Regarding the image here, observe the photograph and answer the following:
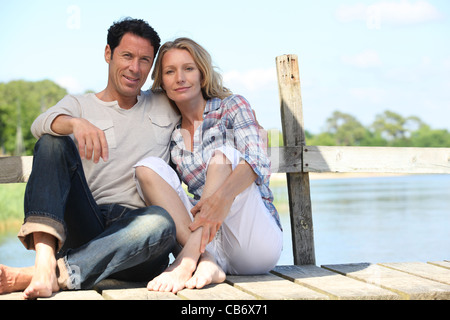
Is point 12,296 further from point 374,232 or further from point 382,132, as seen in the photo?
point 382,132

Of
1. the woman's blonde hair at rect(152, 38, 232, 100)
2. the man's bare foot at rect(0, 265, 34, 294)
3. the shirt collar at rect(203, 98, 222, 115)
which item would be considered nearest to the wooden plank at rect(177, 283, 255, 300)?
the man's bare foot at rect(0, 265, 34, 294)

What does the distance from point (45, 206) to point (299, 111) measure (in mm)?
1731

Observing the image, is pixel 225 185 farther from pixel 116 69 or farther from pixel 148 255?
pixel 116 69

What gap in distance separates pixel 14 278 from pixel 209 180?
85 cm

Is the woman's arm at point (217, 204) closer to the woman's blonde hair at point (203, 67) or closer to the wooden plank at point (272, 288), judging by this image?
the wooden plank at point (272, 288)

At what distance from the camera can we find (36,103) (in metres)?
43.3

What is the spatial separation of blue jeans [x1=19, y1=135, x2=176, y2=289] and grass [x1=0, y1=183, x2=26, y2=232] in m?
15.0

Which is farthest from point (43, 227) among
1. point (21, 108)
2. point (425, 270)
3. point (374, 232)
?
point (21, 108)

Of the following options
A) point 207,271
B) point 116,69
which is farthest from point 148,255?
point 116,69

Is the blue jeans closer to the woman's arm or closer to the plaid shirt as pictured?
the woman's arm

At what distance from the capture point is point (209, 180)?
2334 mm

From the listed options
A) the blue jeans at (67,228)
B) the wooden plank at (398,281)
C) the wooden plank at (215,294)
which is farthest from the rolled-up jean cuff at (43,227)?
the wooden plank at (398,281)

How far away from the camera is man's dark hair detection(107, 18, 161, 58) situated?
9.05 ft

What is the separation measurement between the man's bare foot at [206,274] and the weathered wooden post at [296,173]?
1.02m
